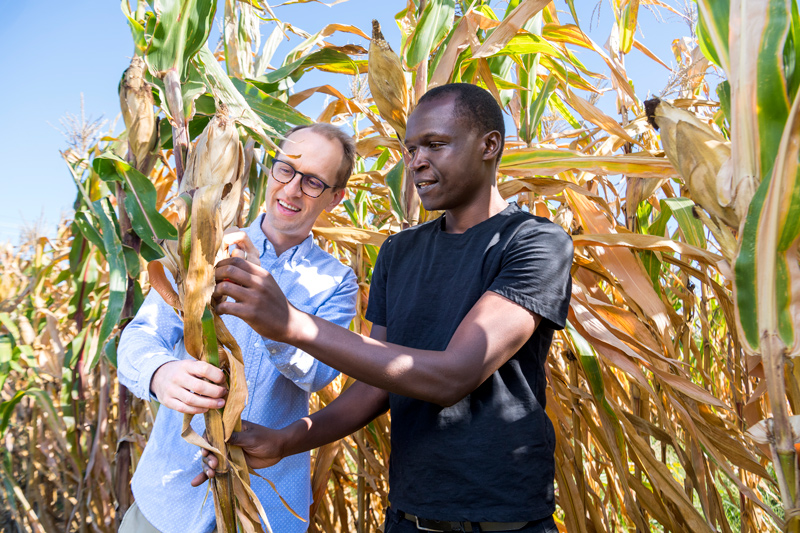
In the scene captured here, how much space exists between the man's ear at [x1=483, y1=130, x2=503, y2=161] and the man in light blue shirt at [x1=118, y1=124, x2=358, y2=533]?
320 millimetres

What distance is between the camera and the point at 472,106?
1.04 meters

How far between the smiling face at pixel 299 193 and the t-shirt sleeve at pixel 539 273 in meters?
0.44

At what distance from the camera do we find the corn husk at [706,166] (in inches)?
21.9

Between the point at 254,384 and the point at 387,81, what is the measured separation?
2.20ft

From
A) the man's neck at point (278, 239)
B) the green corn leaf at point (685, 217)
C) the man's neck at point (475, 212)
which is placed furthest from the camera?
the green corn leaf at point (685, 217)

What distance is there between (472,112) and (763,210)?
60 cm

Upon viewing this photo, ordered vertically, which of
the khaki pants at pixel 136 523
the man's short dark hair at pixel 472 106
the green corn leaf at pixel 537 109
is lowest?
the khaki pants at pixel 136 523

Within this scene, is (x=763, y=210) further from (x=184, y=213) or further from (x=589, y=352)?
(x=589, y=352)

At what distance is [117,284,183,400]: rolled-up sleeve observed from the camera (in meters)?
0.86

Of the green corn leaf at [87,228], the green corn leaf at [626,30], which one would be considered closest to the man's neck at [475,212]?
the green corn leaf at [87,228]

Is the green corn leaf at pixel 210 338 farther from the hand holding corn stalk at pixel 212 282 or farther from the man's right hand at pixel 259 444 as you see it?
the man's right hand at pixel 259 444

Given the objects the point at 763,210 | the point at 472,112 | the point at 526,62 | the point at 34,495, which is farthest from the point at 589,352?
the point at 34,495

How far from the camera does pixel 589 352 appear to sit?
3.78 feet

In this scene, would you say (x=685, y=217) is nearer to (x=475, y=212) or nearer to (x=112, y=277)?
(x=475, y=212)
